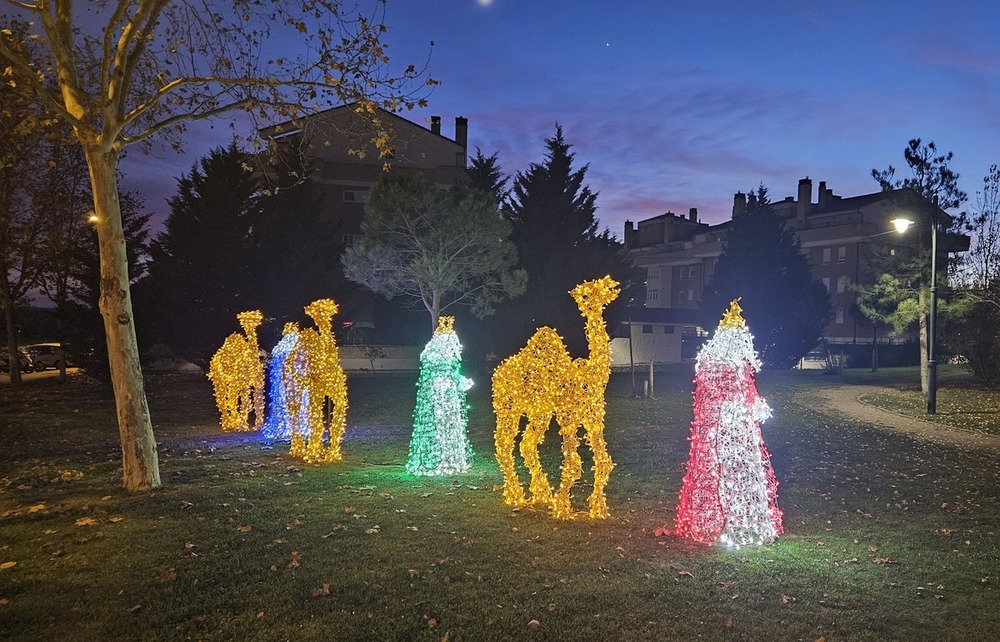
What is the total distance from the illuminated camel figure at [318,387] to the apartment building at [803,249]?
22668 mm

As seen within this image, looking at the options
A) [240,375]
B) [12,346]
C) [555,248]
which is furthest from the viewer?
[555,248]

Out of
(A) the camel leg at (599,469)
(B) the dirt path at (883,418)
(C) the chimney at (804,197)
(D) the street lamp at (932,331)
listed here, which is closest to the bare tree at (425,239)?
(B) the dirt path at (883,418)

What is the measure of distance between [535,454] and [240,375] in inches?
382

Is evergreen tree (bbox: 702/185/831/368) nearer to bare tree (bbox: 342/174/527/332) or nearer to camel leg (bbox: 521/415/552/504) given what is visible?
bare tree (bbox: 342/174/527/332)

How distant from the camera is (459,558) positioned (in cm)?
650

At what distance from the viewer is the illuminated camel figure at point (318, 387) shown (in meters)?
11.6

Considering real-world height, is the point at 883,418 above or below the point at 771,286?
below

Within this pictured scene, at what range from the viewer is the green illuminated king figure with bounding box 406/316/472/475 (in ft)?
34.4

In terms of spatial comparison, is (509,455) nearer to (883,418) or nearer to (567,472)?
(567,472)

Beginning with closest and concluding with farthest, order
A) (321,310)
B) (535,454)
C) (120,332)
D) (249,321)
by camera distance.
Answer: (535,454) → (120,332) → (321,310) → (249,321)

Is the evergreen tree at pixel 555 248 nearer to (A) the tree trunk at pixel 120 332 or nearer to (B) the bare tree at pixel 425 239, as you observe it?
(B) the bare tree at pixel 425 239

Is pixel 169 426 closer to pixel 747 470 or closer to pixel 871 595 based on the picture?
pixel 747 470

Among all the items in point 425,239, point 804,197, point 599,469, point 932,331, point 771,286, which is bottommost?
point 599,469

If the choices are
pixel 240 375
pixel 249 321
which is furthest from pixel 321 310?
pixel 240 375
